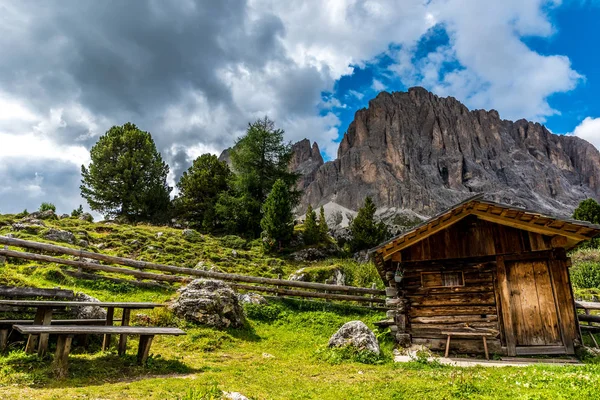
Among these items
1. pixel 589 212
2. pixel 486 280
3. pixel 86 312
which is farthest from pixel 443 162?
pixel 86 312

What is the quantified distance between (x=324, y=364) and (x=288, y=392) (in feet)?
10.0

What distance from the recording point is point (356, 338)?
10297 millimetres

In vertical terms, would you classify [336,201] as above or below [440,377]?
above

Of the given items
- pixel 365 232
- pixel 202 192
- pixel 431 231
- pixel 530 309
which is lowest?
pixel 530 309

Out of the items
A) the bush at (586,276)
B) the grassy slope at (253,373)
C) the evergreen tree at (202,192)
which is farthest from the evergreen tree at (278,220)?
the bush at (586,276)

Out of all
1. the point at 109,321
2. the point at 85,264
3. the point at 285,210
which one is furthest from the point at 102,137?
the point at 109,321

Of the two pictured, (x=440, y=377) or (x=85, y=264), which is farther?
(x=85, y=264)

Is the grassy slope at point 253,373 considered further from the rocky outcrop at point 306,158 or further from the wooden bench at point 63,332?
the rocky outcrop at point 306,158

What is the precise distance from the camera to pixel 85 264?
1459 centimetres

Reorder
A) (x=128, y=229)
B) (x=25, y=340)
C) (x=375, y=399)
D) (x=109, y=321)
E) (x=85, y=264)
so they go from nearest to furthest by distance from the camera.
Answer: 1. (x=375, y=399)
2. (x=25, y=340)
3. (x=109, y=321)
4. (x=85, y=264)
5. (x=128, y=229)

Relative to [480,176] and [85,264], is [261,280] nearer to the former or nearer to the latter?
[85,264]

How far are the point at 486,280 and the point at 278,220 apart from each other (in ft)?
70.8

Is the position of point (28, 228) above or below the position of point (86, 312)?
above

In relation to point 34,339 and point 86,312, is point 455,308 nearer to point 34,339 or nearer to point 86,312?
point 86,312
